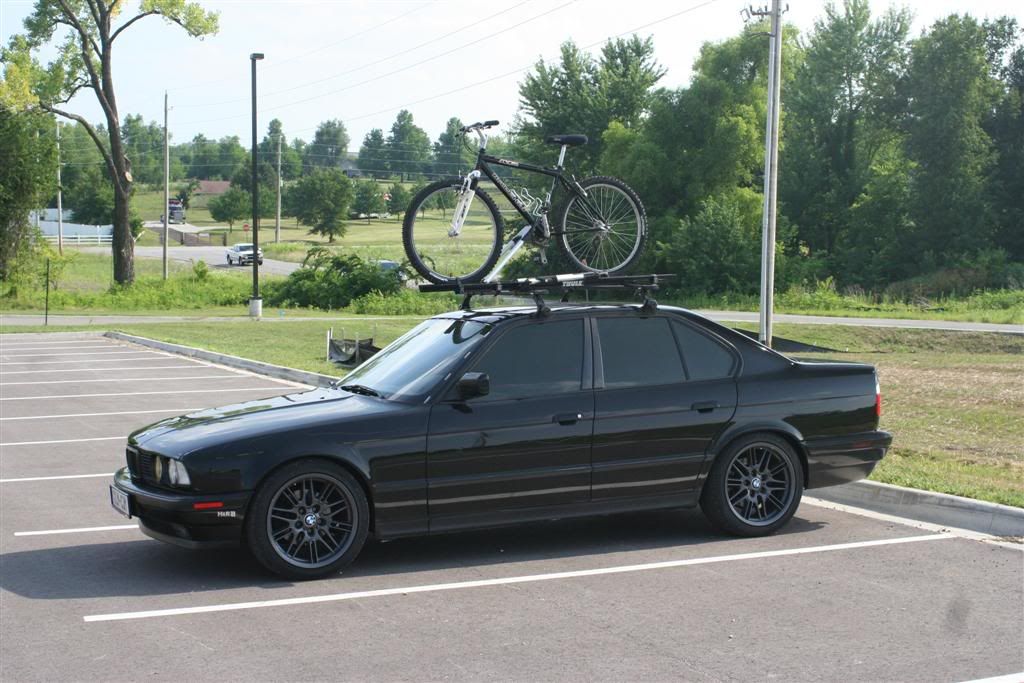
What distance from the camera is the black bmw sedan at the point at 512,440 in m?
6.69

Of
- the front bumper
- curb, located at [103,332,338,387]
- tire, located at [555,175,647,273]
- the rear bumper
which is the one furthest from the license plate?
curb, located at [103,332,338,387]

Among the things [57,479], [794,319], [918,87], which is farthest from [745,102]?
[57,479]

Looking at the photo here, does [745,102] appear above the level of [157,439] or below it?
above

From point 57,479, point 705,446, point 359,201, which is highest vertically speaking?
point 359,201

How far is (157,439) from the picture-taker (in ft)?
23.0

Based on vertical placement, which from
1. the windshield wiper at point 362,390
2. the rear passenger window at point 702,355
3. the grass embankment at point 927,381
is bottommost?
the grass embankment at point 927,381

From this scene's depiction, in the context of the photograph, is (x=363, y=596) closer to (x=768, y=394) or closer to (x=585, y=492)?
(x=585, y=492)

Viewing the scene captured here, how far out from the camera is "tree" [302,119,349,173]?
183 metres

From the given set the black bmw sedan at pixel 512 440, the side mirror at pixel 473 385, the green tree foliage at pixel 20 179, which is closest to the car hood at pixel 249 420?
the black bmw sedan at pixel 512 440

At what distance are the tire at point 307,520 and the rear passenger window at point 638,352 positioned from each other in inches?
75.8

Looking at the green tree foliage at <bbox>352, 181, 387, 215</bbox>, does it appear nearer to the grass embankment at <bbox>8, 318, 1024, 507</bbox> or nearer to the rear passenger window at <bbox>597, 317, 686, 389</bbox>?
the grass embankment at <bbox>8, 318, 1024, 507</bbox>

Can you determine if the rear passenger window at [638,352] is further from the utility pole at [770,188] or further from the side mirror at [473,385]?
the utility pole at [770,188]

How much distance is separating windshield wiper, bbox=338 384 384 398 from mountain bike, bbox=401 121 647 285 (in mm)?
1088

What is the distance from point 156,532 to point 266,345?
768 inches
